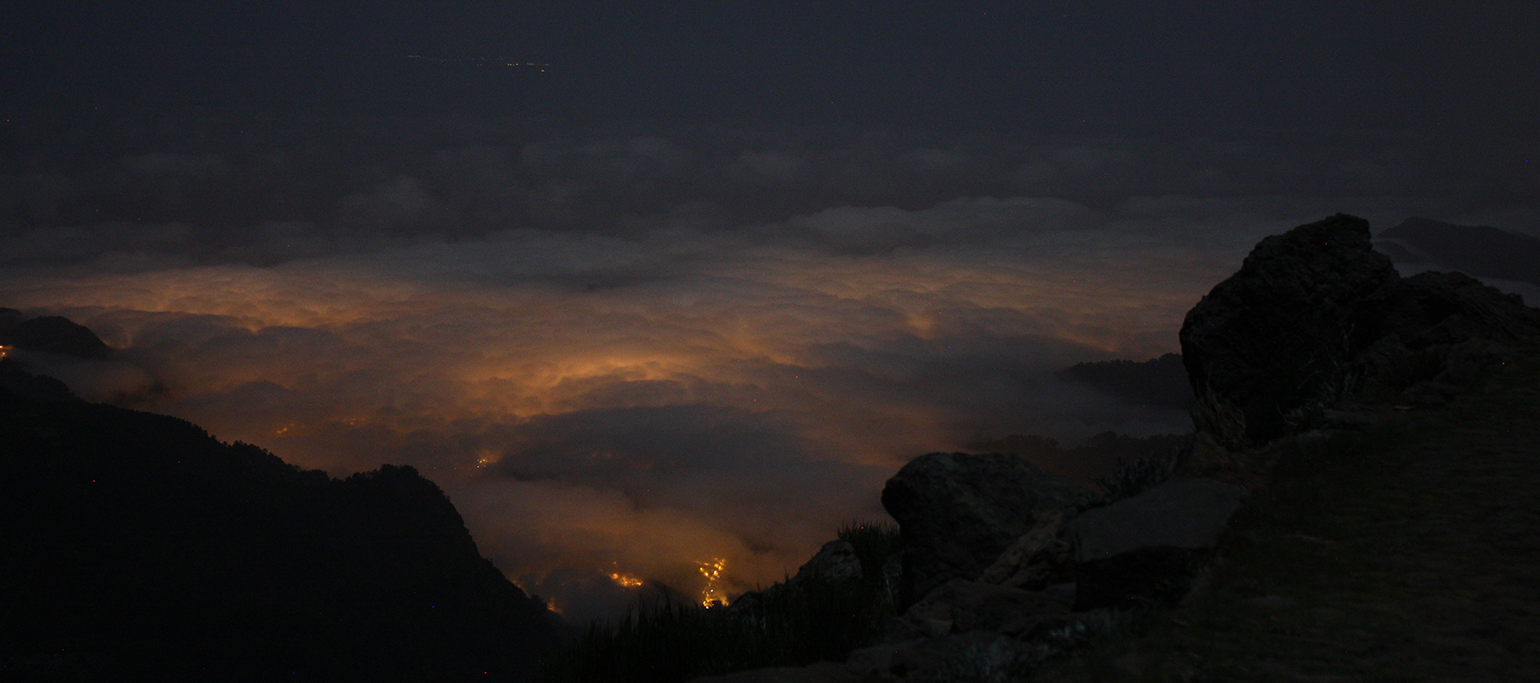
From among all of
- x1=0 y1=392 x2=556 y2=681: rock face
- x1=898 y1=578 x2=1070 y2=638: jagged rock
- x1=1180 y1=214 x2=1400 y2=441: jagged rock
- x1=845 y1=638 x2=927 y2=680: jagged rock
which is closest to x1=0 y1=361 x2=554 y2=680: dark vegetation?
x1=0 y1=392 x2=556 y2=681: rock face

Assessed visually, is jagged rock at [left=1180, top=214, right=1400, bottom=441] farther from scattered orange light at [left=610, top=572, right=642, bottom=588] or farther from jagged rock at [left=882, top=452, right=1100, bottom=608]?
scattered orange light at [left=610, top=572, right=642, bottom=588]

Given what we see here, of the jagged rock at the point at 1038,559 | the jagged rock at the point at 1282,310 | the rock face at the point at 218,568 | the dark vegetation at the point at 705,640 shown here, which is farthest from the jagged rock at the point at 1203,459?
the rock face at the point at 218,568

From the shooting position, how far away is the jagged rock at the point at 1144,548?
4.51 m

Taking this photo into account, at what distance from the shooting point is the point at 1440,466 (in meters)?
5.77

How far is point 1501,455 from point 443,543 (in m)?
191

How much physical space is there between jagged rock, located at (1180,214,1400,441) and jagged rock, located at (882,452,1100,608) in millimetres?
2050

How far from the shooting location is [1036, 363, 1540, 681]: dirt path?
11.7 feet

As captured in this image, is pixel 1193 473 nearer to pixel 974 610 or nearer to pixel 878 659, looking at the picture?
pixel 974 610

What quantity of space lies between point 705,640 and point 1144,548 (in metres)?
3.62

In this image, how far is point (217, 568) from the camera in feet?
490

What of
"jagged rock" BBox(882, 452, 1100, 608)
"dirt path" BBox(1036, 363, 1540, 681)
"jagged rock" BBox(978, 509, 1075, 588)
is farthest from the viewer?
"jagged rock" BBox(882, 452, 1100, 608)

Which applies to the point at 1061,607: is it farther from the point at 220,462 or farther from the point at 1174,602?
the point at 220,462

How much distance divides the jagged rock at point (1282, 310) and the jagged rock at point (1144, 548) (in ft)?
13.5

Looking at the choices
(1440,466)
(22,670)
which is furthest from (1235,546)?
(22,670)
